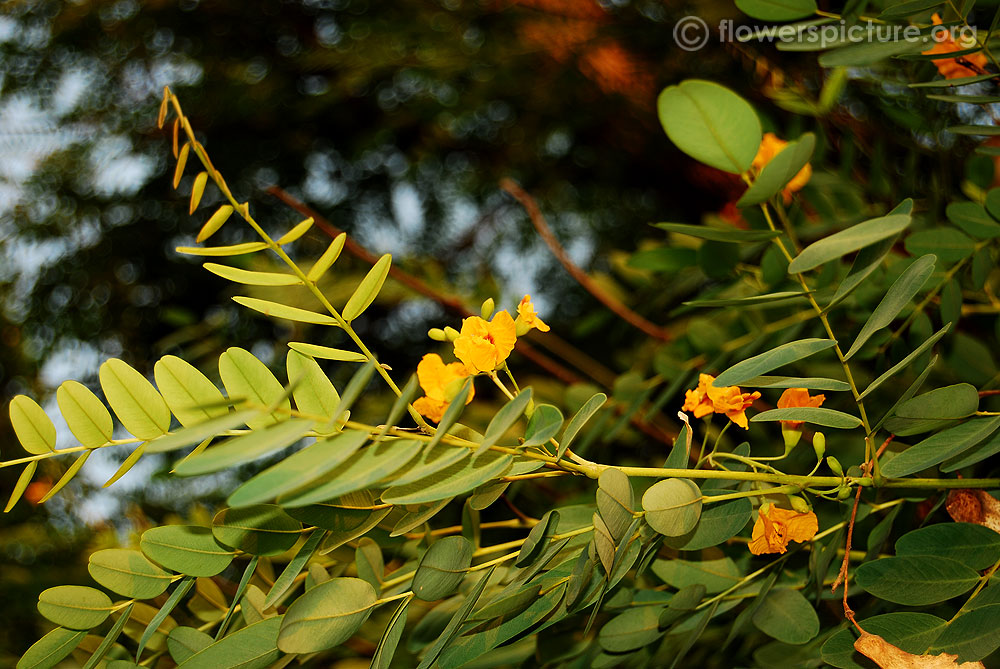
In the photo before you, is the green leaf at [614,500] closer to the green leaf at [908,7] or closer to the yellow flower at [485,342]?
the yellow flower at [485,342]

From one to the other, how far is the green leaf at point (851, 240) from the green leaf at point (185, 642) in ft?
0.87

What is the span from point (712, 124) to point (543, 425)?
167mm

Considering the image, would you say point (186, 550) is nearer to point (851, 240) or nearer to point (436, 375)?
point (436, 375)

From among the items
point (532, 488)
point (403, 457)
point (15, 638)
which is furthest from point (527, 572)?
point (15, 638)

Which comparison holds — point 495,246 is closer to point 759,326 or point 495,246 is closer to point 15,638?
point 759,326

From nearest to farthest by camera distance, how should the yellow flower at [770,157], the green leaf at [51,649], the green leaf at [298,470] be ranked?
the green leaf at [298,470] < the green leaf at [51,649] < the yellow flower at [770,157]

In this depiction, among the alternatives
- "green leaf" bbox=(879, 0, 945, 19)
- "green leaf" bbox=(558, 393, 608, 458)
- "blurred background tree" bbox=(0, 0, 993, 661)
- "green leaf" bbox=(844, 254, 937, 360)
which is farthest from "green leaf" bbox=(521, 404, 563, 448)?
"blurred background tree" bbox=(0, 0, 993, 661)

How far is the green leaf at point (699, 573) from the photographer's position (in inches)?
12.3

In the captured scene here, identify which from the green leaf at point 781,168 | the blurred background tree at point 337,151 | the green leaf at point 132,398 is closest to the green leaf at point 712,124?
the green leaf at point 781,168

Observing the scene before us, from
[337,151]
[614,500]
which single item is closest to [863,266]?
[614,500]

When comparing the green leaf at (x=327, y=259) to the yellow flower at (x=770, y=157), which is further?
the yellow flower at (x=770, y=157)

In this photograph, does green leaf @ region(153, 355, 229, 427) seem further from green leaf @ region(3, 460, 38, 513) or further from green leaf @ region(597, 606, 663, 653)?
green leaf @ region(597, 606, 663, 653)

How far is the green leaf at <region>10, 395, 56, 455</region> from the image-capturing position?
26 cm

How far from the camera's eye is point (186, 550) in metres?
0.27
